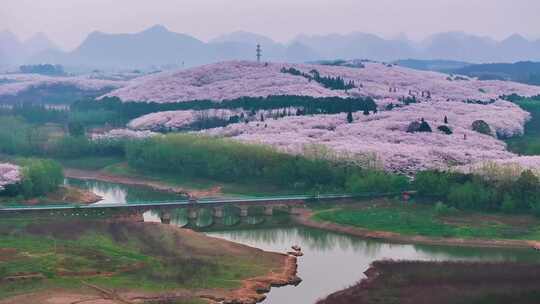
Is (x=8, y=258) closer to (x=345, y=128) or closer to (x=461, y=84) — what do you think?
(x=345, y=128)

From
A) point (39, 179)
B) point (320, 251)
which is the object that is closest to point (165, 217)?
point (39, 179)

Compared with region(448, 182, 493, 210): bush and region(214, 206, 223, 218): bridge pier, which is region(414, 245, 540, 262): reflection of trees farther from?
region(214, 206, 223, 218): bridge pier

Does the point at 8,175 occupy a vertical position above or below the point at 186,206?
above

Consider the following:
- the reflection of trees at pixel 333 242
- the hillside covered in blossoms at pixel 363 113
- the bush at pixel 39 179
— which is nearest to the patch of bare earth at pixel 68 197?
the bush at pixel 39 179

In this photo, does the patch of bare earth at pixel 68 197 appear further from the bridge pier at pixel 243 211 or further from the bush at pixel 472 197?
the bush at pixel 472 197

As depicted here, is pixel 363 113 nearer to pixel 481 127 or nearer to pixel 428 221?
pixel 481 127
